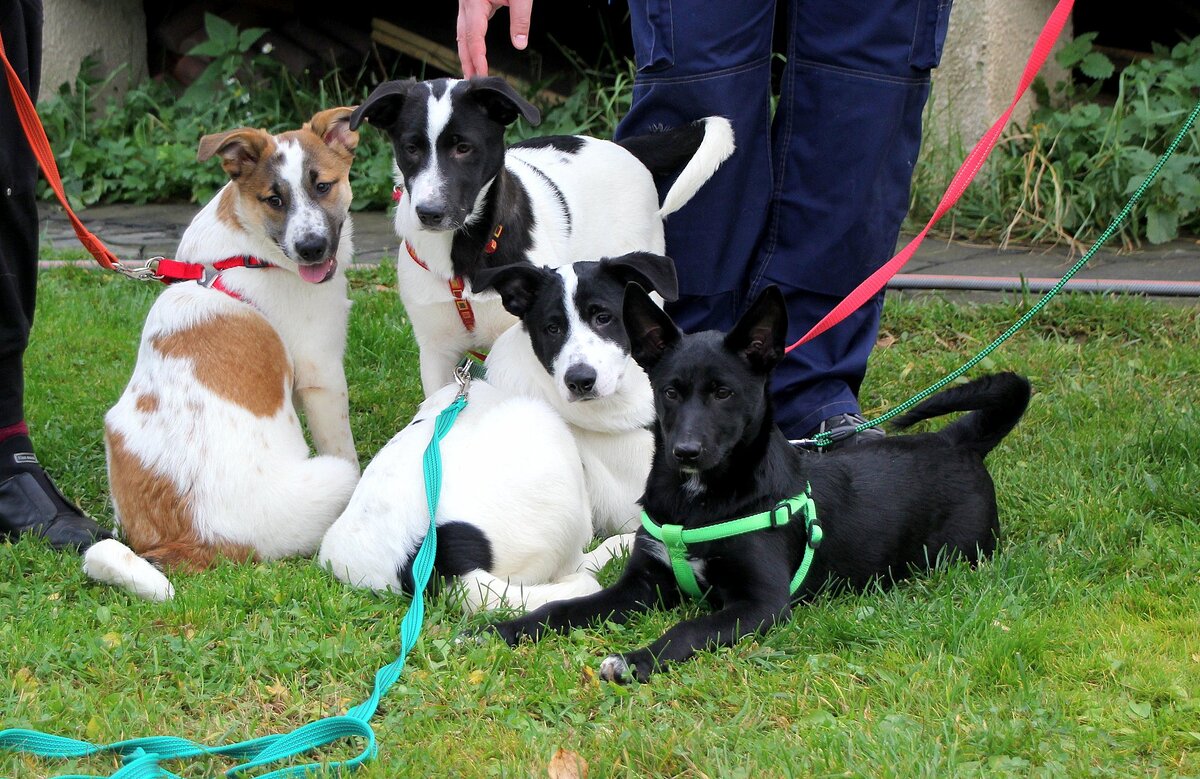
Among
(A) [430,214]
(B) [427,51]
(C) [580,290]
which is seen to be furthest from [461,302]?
(B) [427,51]

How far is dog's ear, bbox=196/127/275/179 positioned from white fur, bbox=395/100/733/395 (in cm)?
50

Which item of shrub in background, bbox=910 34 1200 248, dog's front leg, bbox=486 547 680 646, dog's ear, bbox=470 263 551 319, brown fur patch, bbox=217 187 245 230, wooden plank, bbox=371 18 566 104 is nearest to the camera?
dog's front leg, bbox=486 547 680 646

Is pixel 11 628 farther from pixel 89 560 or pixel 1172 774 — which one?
pixel 1172 774

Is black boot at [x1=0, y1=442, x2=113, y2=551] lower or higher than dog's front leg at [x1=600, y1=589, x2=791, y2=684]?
lower

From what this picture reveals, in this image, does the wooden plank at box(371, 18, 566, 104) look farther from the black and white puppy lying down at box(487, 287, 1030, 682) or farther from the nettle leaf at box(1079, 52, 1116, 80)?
the black and white puppy lying down at box(487, 287, 1030, 682)

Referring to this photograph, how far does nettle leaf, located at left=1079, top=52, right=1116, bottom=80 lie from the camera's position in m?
7.33

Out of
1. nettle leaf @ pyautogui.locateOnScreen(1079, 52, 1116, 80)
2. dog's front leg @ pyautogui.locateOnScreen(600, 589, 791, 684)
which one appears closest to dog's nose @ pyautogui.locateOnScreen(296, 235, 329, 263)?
dog's front leg @ pyautogui.locateOnScreen(600, 589, 791, 684)

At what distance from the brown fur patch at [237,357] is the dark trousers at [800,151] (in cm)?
155

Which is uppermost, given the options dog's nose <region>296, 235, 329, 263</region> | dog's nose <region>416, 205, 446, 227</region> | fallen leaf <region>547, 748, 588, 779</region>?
dog's nose <region>416, 205, 446, 227</region>

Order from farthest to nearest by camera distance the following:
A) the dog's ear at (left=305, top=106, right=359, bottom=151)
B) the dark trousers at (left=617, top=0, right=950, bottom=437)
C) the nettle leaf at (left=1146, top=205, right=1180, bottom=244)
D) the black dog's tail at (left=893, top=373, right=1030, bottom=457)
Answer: the nettle leaf at (left=1146, top=205, right=1180, bottom=244)
the dog's ear at (left=305, top=106, right=359, bottom=151)
the dark trousers at (left=617, top=0, right=950, bottom=437)
the black dog's tail at (left=893, top=373, right=1030, bottom=457)

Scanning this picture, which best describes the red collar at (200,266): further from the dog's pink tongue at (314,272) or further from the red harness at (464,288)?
the red harness at (464,288)

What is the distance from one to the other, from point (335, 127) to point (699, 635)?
251 cm

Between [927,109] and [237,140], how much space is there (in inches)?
184

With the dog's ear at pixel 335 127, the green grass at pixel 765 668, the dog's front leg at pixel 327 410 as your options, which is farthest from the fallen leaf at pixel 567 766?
the dog's ear at pixel 335 127
